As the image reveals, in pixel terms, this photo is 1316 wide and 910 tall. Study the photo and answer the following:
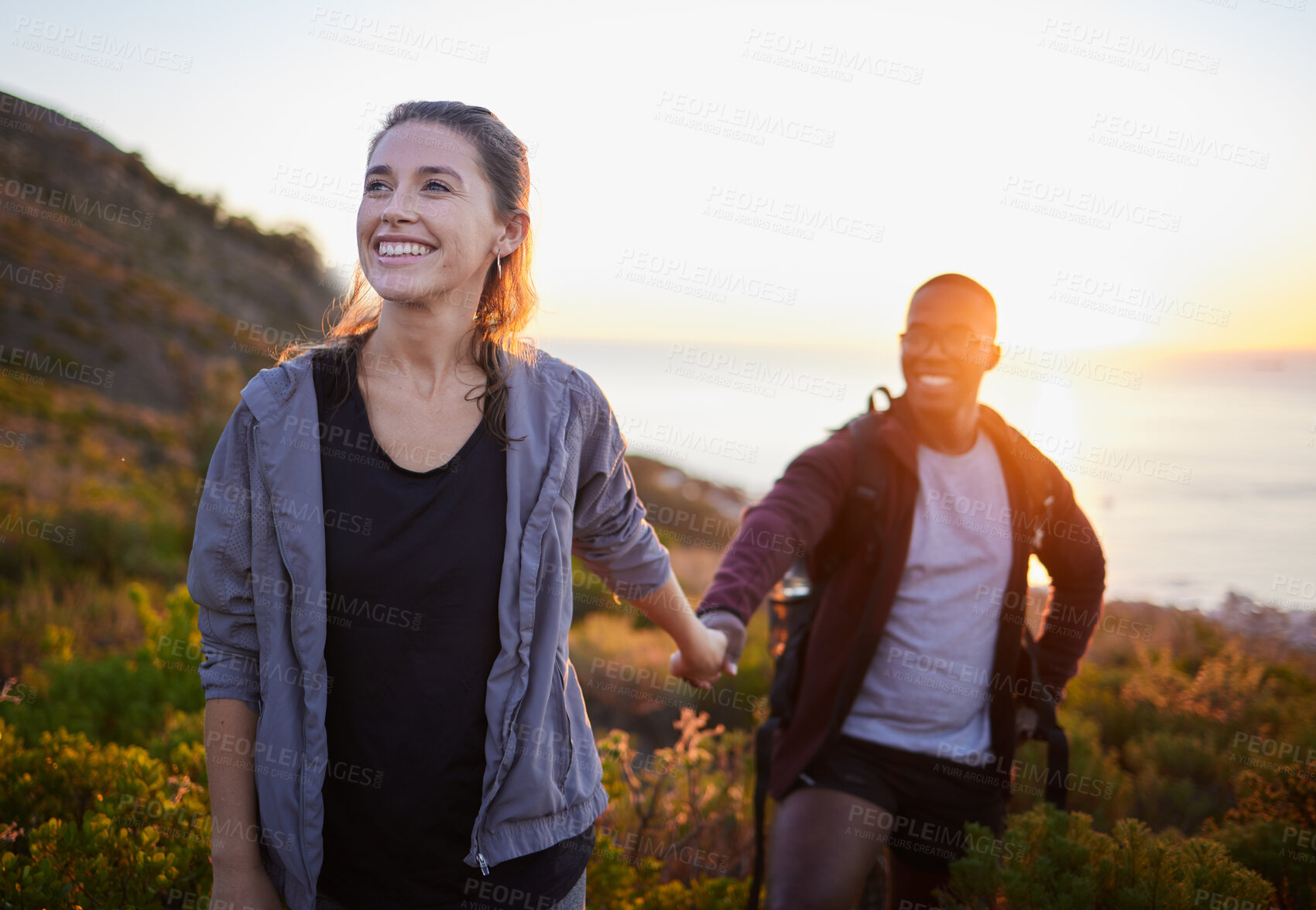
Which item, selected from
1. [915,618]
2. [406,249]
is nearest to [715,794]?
[915,618]

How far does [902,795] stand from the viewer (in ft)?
9.61

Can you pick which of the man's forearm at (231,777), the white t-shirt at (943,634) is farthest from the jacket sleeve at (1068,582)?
the man's forearm at (231,777)

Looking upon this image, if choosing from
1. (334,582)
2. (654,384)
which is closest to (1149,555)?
(334,582)

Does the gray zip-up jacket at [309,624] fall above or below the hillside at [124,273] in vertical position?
below

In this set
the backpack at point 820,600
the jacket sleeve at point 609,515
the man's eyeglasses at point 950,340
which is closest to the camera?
the jacket sleeve at point 609,515

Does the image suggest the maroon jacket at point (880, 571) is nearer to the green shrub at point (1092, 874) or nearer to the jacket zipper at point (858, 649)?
the jacket zipper at point (858, 649)

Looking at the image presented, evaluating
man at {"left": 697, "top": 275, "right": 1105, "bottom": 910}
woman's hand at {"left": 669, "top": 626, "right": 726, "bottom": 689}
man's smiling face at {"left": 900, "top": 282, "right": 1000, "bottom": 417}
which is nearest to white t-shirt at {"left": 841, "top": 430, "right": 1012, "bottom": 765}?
man at {"left": 697, "top": 275, "right": 1105, "bottom": 910}

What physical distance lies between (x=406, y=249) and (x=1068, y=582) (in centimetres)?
298

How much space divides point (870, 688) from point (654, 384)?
88410mm

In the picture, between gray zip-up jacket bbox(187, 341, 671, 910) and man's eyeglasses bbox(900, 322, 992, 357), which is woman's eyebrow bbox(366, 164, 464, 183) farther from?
man's eyeglasses bbox(900, 322, 992, 357)

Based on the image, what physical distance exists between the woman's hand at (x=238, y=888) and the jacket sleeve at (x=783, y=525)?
1484 millimetres

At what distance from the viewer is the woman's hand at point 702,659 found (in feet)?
8.04

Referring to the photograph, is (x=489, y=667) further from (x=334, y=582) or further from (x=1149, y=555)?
(x=1149, y=555)

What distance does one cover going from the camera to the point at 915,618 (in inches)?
119
